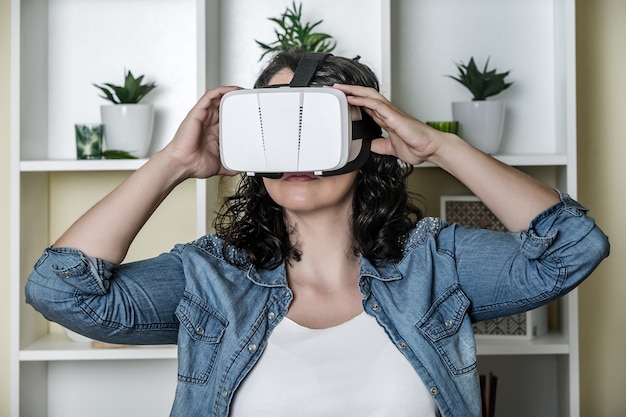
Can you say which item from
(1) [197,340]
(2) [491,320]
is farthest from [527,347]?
(1) [197,340]

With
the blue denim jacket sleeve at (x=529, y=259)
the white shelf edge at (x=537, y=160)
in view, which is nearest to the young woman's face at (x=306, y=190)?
the blue denim jacket sleeve at (x=529, y=259)

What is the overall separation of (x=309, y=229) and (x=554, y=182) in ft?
3.25

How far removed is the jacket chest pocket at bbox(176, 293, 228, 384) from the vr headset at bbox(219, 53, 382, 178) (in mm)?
283

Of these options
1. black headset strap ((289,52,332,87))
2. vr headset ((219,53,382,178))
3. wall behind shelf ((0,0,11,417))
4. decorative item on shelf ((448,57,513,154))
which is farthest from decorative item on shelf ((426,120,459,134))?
wall behind shelf ((0,0,11,417))

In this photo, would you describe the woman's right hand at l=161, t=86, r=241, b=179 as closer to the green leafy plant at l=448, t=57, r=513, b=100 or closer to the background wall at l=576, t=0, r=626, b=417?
the green leafy plant at l=448, t=57, r=513, b=100

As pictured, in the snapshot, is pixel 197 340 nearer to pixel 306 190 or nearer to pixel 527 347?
pixel 306 190

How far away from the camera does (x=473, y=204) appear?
2.25 meters

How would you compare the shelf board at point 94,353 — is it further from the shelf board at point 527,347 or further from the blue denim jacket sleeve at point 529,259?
the blue denim jacket sleeve at point 529,259

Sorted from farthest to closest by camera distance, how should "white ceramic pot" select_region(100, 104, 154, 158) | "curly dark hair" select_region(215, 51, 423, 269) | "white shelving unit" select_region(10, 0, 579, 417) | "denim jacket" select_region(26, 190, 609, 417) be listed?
"white shelving unit" select_region(10, 0, 579, 417), "white ceramic pot" select_region(100, 104, 154, 158), "curly dark hair" select_region(215, 51, 423, 269), "denim jacket" select_region(26, 190, 609, 417)

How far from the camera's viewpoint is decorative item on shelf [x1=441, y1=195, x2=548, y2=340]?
2195mm

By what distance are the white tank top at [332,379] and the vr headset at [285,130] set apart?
11.2 inches

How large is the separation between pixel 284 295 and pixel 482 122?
87 cm

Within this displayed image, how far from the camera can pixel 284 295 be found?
1527mm

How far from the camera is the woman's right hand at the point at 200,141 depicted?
1.49 m
